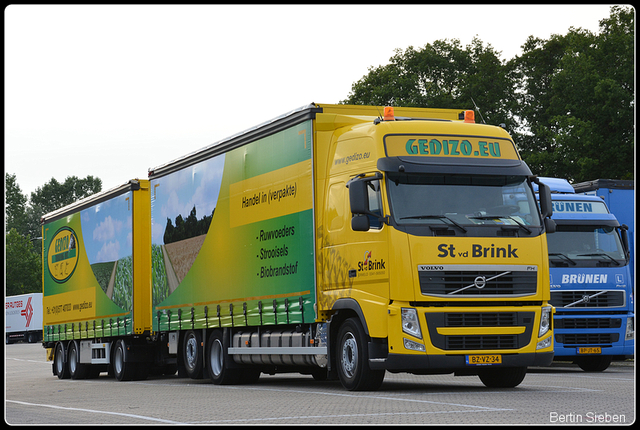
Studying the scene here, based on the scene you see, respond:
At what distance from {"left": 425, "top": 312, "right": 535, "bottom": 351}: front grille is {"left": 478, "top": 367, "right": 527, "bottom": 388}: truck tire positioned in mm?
890

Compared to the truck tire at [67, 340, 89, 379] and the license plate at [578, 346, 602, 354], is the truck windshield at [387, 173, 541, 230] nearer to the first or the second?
→ the license plate at [578, 346, 602, 354]

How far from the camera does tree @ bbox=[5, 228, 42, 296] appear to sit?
3974 inches

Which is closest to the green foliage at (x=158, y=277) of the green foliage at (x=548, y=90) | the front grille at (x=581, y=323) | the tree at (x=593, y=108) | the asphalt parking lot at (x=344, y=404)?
the asphalt parking lot at (x=344, y=404)

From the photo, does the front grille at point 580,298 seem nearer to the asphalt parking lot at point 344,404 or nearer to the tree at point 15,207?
the asphalt parking lot at point 344,404

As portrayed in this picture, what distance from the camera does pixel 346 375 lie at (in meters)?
13.9

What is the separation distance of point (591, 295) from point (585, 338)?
2.77ft

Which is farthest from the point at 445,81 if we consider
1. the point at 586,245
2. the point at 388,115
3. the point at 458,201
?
the point at 458,201

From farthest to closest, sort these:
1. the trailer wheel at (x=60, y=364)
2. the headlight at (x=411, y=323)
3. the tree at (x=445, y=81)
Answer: the tree at (x=445, y=81) → the trailer wheel at (x=60, y=364) → the headlight at (x=411, y=323)

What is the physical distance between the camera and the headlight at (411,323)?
12.9 meters

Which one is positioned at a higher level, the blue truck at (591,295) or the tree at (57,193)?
the tree at (57,193)

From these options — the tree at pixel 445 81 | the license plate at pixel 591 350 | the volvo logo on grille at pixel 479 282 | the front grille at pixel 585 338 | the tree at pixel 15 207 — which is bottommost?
the license plate at pixel 591 350

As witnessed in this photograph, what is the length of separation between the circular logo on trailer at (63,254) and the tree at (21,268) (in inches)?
3036

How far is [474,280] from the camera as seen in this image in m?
13.1

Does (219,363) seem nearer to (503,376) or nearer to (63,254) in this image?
(503,376)
